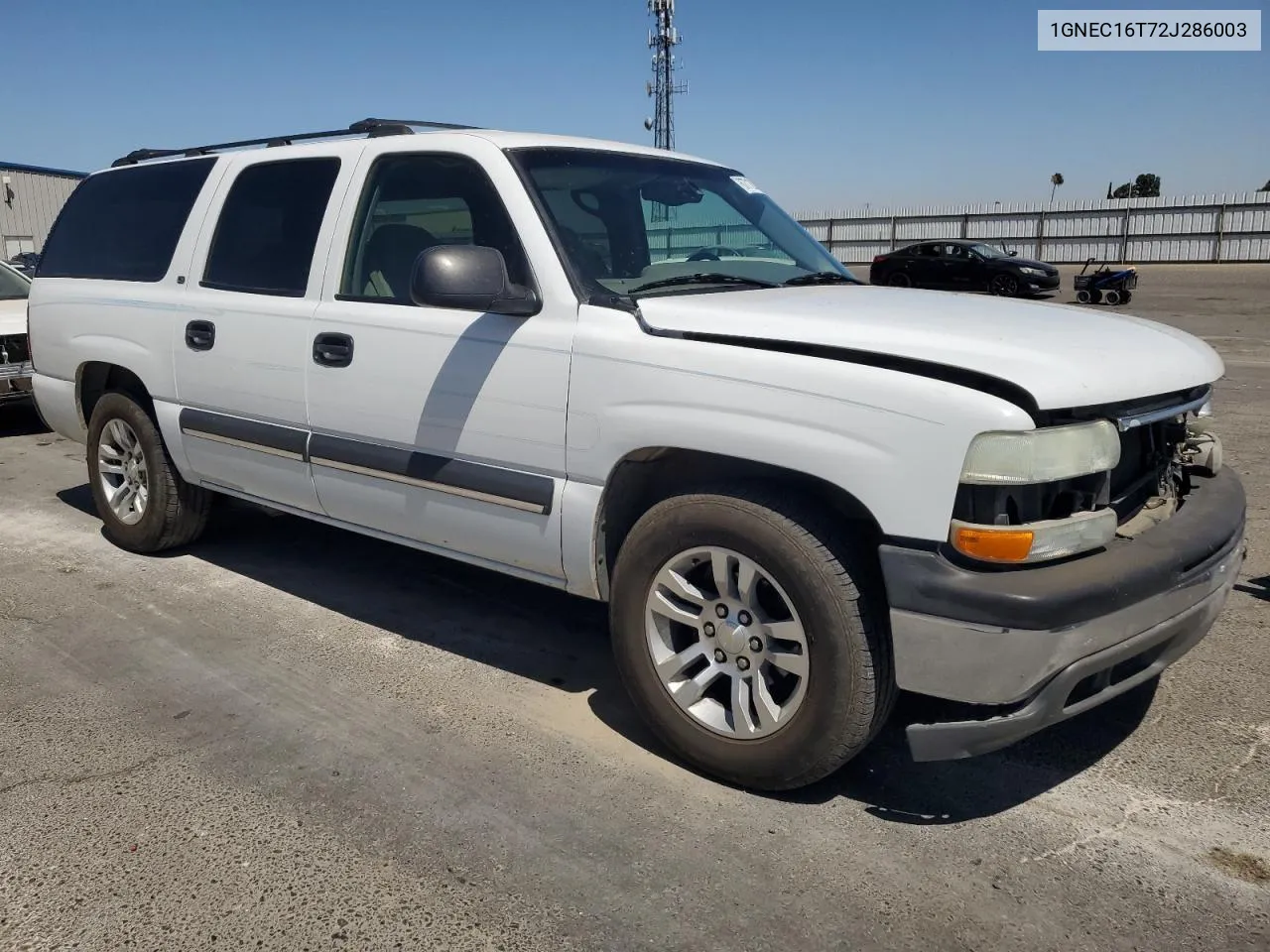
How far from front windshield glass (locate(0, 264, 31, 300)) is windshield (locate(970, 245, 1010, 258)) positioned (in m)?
22.2

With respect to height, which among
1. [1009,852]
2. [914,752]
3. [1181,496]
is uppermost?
[1181,496]

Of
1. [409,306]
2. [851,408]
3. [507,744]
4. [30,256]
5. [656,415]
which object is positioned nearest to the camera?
[851,408]

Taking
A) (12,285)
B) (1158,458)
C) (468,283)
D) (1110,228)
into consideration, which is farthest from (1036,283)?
(468,283)

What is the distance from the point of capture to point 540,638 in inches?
166

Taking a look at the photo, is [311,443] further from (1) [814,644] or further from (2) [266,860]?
(1) [814,644]

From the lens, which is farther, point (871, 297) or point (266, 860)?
point (871, 297)

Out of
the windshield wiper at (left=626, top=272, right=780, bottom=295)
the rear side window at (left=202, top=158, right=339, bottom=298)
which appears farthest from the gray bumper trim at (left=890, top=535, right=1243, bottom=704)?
the rear side window at (left=202, top=158, right=339, bottom=298)

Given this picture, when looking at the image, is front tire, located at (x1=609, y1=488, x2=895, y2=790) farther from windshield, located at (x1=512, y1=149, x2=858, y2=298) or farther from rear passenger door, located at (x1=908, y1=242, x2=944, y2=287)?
rear passenger door, located at (x1=908, y1=242, x2=944, y2=287)

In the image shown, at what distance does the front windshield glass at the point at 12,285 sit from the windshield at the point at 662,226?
25.9ft

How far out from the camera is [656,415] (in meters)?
3.00

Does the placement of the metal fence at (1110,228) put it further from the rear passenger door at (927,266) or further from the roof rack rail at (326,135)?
the roof rack rail at (326,135)

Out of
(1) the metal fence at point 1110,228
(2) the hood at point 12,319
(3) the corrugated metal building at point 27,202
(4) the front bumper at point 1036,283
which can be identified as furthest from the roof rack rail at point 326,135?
(1) the metal fence at point 1110,228

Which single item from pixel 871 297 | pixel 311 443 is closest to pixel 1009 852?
pixel 871 297

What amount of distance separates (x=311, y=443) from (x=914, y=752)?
259cm
